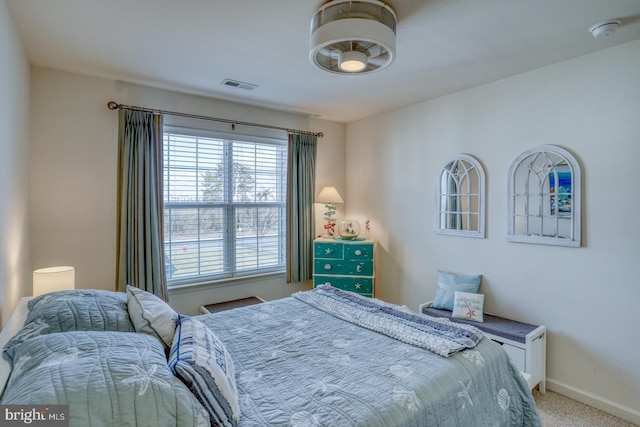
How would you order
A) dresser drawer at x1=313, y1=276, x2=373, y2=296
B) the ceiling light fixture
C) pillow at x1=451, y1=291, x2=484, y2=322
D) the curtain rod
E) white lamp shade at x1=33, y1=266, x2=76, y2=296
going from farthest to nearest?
1. dresser drawer at x1=313, y1=276, x2=373, y2=296
2. the curtain rod
3. pillow at x1=451, y1=291, x2=484, y2=322
4. white lamp shade at x1=33, y1=266, x2=76, y2=296
5. the ceiling light fixture

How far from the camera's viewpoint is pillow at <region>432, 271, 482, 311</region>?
10.2 feet

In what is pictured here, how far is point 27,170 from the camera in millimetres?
2627

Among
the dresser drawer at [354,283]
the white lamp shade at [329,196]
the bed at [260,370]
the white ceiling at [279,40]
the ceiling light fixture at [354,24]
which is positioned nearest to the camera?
the bed at [260,370]

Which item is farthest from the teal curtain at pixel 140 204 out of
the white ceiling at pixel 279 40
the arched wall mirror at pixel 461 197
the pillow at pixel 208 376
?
the arched wall mirror at pixel 461 197

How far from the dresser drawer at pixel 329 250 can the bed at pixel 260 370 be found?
1.67m

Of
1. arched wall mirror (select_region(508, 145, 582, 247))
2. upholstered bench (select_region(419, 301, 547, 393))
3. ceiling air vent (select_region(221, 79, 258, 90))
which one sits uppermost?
ceiling air vent (select_region(221, 79, 258, 90))

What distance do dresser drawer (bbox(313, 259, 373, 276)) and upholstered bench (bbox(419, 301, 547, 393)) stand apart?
1293 millimetres

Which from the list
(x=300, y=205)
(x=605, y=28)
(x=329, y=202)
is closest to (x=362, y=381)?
(x=605, y=28)

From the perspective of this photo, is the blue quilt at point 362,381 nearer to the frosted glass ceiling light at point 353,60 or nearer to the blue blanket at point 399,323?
the blue blanket at point 399,323

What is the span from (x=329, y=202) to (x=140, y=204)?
7.04 feet

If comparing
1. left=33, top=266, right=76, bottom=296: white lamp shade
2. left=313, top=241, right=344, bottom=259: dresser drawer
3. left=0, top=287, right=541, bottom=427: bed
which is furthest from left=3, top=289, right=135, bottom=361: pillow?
left=313, top=241, right=344, bottom=259: dresser drawer

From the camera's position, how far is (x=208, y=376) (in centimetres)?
121

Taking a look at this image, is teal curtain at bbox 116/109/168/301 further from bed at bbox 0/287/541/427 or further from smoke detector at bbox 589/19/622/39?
smoke detector at bbox 589/19/622/39

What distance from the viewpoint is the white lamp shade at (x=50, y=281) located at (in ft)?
7.34
